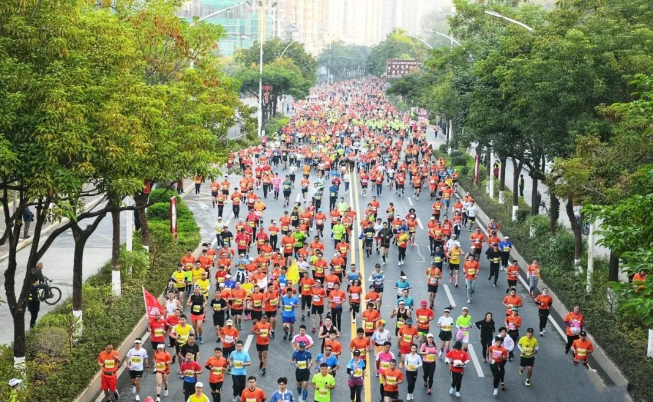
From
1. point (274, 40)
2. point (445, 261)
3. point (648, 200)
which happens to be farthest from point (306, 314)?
point (274, 40)

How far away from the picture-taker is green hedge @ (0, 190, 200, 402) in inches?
621

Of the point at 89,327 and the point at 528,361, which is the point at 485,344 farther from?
the point at 89,327

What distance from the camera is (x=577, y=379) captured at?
1855 centimetres

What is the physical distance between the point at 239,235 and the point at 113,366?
1144 cm

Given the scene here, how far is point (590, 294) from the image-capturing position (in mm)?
23438

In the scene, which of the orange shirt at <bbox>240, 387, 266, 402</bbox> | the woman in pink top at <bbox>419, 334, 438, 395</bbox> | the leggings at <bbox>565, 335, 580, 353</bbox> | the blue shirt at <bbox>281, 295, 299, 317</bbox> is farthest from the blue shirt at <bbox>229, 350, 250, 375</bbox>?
the leggings at <bbox>565, 335, 580, 353</bbox>

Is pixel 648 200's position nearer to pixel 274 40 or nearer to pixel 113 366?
pixel 113 366

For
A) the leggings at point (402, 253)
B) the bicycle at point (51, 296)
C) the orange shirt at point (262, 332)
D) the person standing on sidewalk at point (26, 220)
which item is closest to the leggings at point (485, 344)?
the orange shirt at point (262, 332)

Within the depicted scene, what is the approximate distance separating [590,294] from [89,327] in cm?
1260

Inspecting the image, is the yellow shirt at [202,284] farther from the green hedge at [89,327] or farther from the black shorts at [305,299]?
the black shorts at [305,299]

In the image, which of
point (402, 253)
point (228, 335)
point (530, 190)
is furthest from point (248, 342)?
point (530, 190)

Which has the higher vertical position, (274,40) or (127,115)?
(274,40)

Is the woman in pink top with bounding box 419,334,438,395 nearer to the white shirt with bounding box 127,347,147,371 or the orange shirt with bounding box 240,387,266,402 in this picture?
the orange shirt with bounding box 240,387,266,402

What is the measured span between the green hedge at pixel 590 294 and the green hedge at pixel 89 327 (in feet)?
33.5
